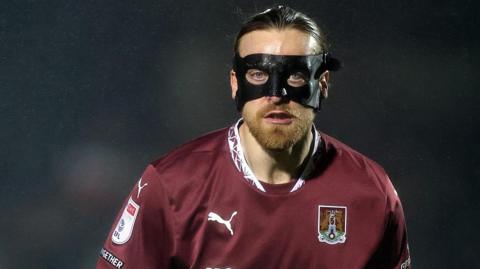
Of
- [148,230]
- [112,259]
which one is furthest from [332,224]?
[112,259]

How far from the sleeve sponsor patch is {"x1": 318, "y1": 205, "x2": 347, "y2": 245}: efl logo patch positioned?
0.56 meters

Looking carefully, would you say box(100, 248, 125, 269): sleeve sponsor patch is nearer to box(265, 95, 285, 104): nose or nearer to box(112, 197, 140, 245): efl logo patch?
box(112, 197, 140, 245): efl logo patch

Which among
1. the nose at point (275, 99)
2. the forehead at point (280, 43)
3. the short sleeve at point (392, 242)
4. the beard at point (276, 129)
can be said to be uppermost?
the forehead at point (280, 43)

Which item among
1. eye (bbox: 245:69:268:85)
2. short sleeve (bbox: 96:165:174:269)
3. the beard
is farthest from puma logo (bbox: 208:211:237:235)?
eye (bbox: 245:69:268:85)

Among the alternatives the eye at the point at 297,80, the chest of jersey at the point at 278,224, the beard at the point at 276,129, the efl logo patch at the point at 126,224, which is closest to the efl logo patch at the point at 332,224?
the chest of jersey at the point at 278,224

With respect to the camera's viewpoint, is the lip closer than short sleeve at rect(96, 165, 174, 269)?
Yes

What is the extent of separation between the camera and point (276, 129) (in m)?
1.70

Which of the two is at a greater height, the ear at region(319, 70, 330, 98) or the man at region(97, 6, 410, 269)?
the ear at region(319, 70, 330, 98)

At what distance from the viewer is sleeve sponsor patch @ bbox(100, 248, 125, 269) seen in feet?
6.06

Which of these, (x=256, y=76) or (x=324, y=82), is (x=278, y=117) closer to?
(x=256, y=76)

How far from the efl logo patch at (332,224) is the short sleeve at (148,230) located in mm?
412

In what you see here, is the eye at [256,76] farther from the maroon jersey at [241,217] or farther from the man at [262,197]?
the maroon jersey at [241,217]

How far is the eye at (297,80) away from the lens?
1744 mm

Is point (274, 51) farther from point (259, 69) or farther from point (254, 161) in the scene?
point (254, 161)
